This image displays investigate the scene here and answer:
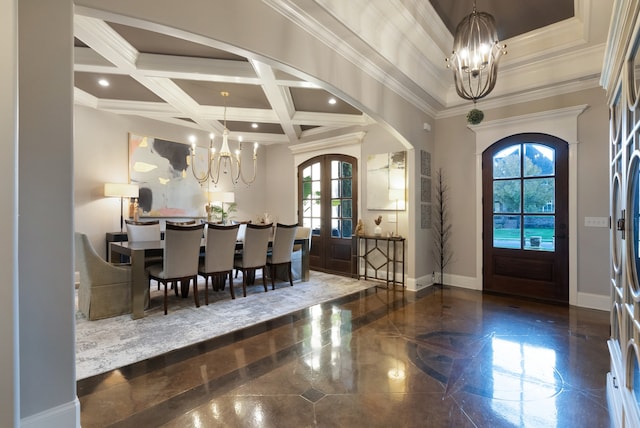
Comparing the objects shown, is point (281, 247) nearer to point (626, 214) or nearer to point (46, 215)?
point (46, 215)

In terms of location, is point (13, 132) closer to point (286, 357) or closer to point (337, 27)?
point (286, 357)

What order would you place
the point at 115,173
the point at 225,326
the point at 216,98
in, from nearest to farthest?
the point at 225,326, the point at 216,98, the point at 115,173

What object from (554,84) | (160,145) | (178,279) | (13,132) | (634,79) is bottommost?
(178,279)

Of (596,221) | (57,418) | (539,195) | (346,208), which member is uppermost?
(539,195)

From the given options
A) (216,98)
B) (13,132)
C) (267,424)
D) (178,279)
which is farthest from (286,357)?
(216,98)

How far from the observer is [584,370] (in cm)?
233

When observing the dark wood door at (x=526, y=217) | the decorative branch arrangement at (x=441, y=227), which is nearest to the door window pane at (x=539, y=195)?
the dark wood door at (x=526, y=217)

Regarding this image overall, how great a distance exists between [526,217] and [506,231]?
31 centimetres

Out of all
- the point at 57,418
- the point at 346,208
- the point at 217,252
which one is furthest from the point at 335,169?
the point at 57,418

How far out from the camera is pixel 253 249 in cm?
433

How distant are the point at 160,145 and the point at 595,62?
21.7 feet

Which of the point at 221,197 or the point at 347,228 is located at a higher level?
the point at 221,197

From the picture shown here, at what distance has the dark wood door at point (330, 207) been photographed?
231 inches

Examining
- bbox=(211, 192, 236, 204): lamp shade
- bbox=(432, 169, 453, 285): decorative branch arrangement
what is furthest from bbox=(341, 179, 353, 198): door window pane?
bbox=(211, 192, 236, 204): lamp shade
